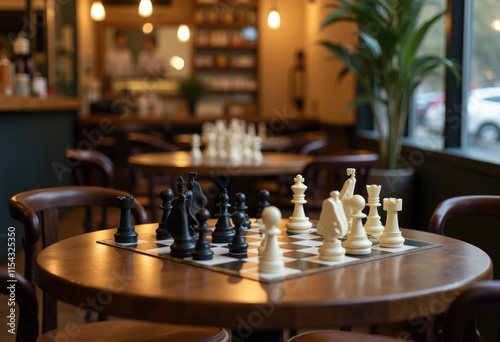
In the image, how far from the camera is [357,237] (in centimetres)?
207

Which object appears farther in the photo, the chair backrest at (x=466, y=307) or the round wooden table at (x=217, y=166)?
the round wooden table at (x=217, y=166)

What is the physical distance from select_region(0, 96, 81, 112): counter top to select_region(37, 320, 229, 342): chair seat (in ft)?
9.96

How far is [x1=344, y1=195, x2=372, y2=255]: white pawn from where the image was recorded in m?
2.05

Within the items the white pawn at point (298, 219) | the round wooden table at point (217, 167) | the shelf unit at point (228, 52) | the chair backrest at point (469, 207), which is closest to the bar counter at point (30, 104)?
the round wooden table at point (217, 167)

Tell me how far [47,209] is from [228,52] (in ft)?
31.4

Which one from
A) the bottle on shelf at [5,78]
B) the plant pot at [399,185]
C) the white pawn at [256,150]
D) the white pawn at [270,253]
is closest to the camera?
the white pawn at [270,253]

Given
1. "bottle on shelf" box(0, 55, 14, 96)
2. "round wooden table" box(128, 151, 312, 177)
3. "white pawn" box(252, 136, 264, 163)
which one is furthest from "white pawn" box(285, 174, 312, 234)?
"bottle on shelf" box(0, 55, 14, 96)

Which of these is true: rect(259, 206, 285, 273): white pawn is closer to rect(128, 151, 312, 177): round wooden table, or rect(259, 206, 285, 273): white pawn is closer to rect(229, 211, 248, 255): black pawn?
rect(229, 211, 248, 255): black pawn

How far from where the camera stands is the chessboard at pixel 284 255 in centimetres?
184

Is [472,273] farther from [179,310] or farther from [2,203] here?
[2,203]

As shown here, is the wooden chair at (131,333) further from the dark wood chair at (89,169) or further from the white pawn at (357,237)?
the dark wood chair at (89,169)

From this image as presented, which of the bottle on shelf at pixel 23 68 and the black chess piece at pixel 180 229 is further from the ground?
the bottle on shelf at pixel 23 68

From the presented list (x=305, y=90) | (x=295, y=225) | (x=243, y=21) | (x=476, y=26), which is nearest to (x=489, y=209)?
(x=295, y=225)

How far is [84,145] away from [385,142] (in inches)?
186
